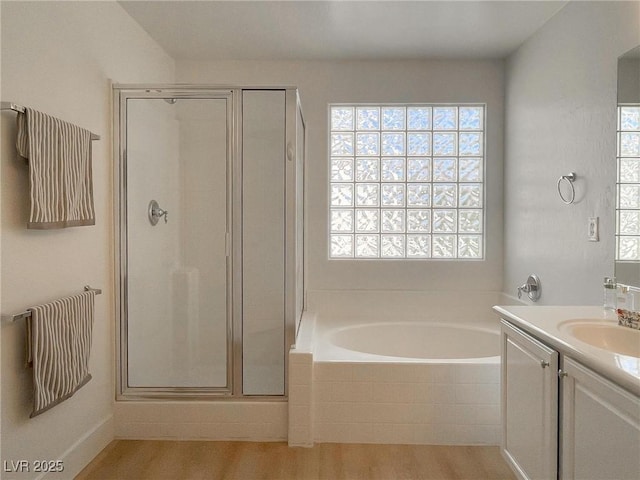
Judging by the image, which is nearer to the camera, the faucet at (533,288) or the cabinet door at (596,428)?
the cabinet door at (596,428)

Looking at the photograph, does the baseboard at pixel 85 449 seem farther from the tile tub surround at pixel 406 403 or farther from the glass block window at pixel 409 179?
the glass block window at pixel 409 179

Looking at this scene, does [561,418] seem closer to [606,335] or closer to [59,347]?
[606,335]

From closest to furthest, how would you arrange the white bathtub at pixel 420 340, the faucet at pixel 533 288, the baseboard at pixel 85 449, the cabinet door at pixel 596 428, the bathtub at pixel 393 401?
the cabinet door at pixel 596 428, the baseboard at pixel 85 449, the bathtub at pixel 393 401, the faucet at pixel 533 288, the white bathtub at pixel 420 340

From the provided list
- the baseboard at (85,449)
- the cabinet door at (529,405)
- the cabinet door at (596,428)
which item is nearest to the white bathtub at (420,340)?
the cabinet door at (529,405)

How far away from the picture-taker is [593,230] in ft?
7.77

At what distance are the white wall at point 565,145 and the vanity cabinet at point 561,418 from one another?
79cm

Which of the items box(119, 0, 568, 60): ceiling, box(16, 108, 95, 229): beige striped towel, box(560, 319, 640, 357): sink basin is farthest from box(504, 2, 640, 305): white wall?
box(16, 108, 95, 229): beige striped towel

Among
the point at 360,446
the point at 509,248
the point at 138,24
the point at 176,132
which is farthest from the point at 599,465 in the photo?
the point at 138,24

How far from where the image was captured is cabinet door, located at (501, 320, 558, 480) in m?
1.64

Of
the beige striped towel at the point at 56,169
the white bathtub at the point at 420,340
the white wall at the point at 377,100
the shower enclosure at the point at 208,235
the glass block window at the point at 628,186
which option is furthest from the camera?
the white wall at the point at 377,100

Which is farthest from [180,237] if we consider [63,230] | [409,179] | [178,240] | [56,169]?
[409,179]

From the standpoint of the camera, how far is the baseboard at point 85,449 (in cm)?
214

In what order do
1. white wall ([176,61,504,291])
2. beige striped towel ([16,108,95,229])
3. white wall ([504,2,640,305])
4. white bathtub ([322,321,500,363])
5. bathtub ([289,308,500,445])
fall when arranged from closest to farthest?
beige striped towel ([16,108,95,229]) < white wall ([504,2,640,305]) < bathtub ([289,308,500,445]) < white bathtub ([322,321,500,363]) < white wall ([176,61,504,291])

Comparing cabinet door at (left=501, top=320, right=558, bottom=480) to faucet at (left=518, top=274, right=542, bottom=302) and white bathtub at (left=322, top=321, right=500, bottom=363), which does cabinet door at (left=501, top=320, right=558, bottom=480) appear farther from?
white bathtub at (left=322, top=321, right=500, bottom=363)
